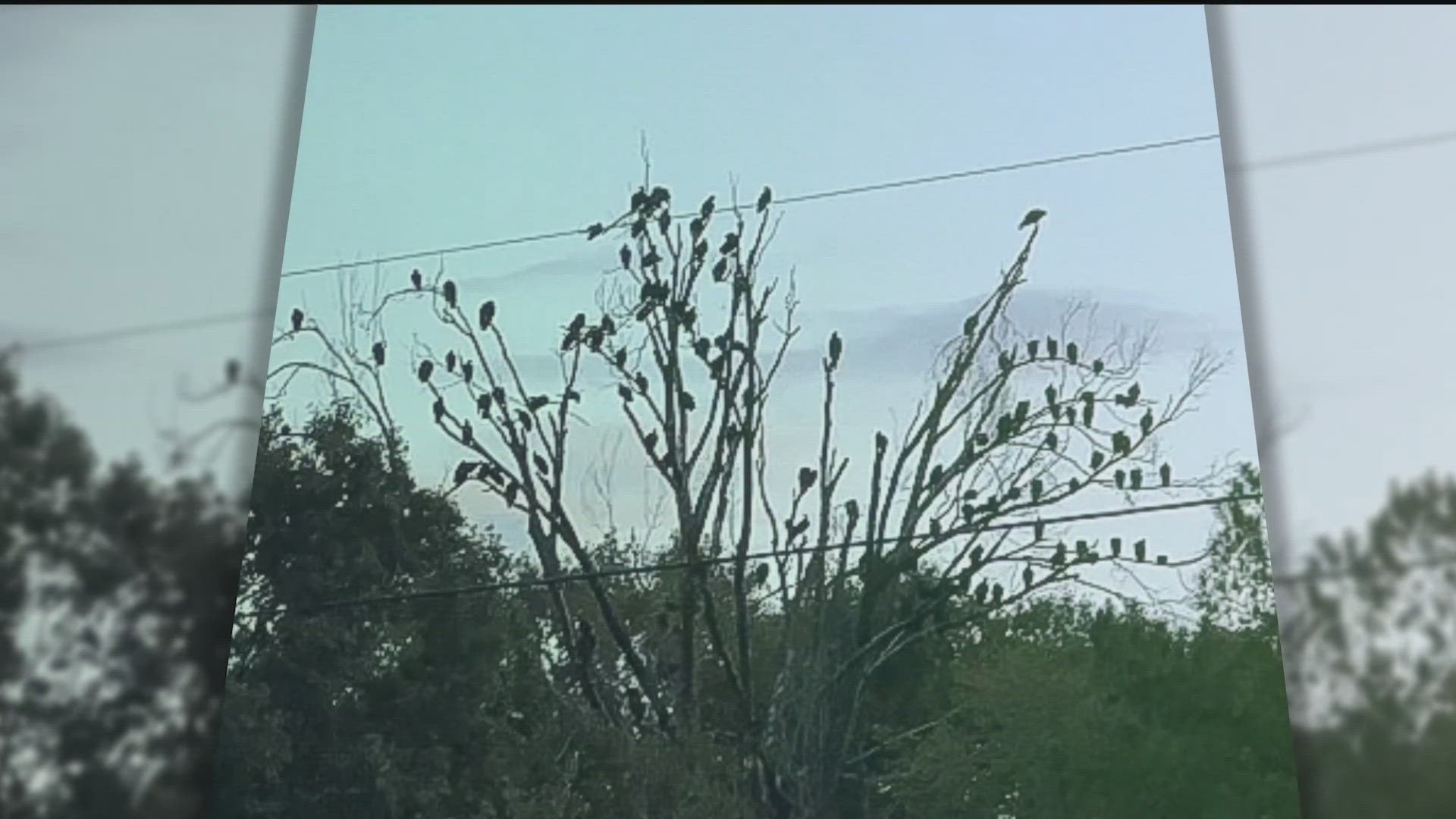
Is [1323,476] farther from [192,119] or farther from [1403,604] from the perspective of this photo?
[192,119]

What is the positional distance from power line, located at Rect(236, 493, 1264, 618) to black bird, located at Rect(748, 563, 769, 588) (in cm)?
2

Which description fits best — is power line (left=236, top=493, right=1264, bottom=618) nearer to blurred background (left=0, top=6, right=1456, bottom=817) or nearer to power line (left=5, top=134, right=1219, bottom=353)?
blurred background (left=0, top=6, right=1456, bottom=817)

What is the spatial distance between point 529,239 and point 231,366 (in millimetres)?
633

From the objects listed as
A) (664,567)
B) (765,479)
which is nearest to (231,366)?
(664,567)

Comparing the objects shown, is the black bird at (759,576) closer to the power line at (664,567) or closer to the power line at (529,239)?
the power line at (664,567)

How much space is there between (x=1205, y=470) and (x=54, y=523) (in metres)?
2.09

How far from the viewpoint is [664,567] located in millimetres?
3029

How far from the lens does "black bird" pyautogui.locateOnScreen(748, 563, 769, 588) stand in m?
2.98

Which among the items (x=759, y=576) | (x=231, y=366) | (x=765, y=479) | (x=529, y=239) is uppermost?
(x=529, y=239)

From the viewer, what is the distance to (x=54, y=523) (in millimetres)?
3283

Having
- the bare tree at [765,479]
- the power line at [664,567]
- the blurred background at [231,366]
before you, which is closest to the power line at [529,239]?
the blurred background at [231,366]

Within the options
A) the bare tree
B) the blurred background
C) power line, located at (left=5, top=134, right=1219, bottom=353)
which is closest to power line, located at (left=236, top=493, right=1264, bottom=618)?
the bare tree

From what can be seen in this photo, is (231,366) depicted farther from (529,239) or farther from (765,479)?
(765,479)

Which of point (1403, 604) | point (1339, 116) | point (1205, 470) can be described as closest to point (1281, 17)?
point (1339, 116)
